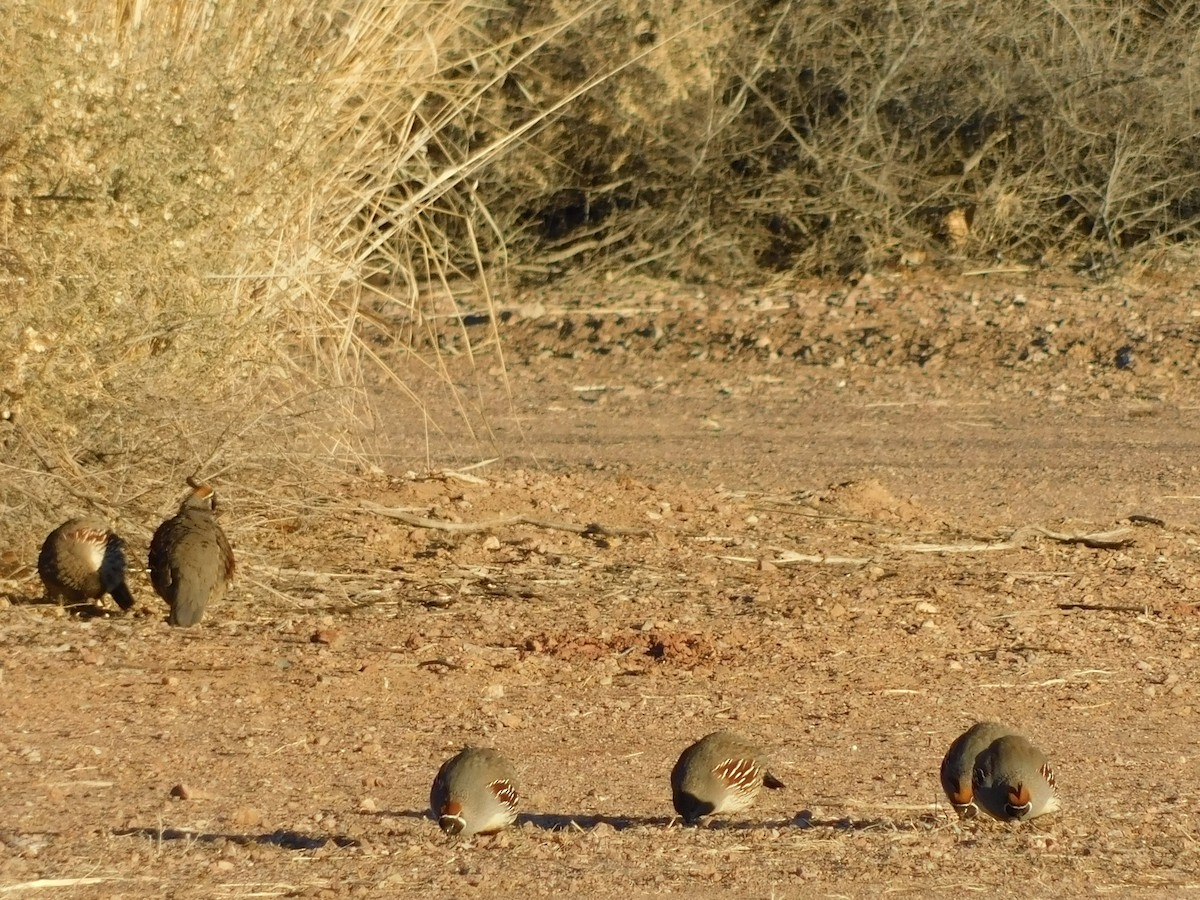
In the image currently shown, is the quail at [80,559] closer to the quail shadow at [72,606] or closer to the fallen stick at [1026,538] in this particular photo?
the quail shadow at [72,606]

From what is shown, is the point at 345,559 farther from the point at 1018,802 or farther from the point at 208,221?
the point at 1018,802

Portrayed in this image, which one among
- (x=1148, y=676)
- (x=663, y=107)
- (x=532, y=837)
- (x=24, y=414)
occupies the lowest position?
(x=1148, y=676)

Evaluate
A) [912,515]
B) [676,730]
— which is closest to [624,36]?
[912,515]

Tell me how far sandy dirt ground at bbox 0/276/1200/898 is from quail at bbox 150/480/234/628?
6.1 inches

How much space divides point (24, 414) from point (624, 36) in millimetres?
8834

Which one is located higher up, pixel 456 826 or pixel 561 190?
pixel 561 190

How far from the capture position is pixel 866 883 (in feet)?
12.8

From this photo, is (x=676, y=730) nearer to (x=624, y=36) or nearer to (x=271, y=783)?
(x=271, y=783)

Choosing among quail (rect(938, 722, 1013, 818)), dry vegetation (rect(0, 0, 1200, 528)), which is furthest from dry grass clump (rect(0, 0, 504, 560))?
quail (rect(938, 722, 1013, 818))

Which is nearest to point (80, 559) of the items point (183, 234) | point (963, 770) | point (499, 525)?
point (183, 234)

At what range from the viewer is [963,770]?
14.4 ft

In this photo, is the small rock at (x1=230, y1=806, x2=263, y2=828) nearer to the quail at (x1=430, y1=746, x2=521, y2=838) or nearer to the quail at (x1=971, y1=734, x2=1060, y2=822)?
the quail at (x1=430, y1=746, x2=521, y2=838)

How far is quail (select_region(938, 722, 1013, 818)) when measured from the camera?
14.3 feet

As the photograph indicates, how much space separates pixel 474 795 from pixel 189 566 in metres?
2.45
